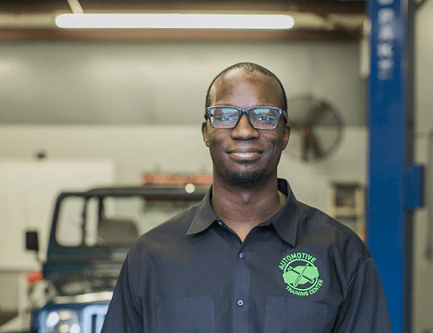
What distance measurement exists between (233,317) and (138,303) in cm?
26

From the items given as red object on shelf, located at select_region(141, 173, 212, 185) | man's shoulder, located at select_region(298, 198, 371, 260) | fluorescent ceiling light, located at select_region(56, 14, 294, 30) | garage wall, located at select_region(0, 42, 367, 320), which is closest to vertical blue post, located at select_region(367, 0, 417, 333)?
man's shoulder, located at select_region(298, 198, 371, 260)

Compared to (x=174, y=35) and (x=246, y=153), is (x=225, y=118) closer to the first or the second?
(x=246, y=153)

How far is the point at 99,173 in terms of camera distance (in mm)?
7125

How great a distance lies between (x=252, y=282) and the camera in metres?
1.40

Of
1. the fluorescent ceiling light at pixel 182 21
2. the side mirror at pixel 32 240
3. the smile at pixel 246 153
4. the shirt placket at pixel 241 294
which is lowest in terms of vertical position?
the side mirror at pixel 32 240

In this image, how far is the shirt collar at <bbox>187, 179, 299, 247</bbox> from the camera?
1.44m

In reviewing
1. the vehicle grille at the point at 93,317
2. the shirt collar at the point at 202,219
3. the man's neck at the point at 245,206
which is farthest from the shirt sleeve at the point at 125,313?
the vehicle grille at the point at 93,317

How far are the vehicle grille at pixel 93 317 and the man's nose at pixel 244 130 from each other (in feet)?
4.92

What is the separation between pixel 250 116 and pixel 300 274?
420mm

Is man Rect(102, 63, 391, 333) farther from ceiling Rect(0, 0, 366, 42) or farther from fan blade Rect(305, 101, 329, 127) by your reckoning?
fan blade Rect(305, 101, 329, 127)

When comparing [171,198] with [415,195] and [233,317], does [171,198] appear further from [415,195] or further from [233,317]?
[233,317]

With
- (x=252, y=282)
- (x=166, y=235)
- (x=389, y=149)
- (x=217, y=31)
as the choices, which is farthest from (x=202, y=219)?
(x=217, y=31)

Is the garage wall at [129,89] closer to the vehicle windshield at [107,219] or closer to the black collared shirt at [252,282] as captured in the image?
the vehicle windshield at [107,219]

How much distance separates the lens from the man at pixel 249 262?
4.52 ft
